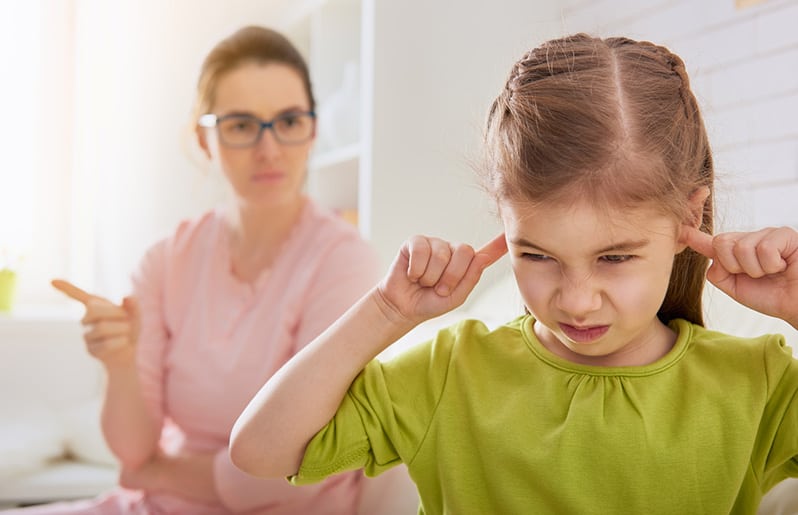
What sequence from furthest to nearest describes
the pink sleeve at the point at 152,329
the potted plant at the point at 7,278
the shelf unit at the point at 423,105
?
1. the potted plant at the point at 7,278
2. the shelf unit at the point at 423,105
3. the pink sleeve at the point at 152,329

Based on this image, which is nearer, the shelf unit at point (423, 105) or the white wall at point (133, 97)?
the shelf unit at point (423, 105)

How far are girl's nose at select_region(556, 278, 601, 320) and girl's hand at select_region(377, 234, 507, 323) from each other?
119 millimetres

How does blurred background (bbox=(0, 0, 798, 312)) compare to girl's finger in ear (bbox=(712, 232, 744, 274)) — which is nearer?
girl's finger in ear (bbox=(712, 232, 744, 274))

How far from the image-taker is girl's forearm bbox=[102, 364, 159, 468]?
4.52 feet

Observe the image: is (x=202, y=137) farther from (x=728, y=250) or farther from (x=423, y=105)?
(x=728, y=250)

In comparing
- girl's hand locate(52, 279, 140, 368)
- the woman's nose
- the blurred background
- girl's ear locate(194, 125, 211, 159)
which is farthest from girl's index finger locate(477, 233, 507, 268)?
girl's ear locate(194, 125, 211, 159)

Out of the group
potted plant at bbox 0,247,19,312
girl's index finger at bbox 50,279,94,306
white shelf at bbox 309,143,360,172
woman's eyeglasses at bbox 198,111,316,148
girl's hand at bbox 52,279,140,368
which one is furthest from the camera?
potted plant at bbox 0,247,19,312

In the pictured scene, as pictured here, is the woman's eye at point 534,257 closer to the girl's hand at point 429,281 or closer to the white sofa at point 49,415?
the girl's hand at point 429,281

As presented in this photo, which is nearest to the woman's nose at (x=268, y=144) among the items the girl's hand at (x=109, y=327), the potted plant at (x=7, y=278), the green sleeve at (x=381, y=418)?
the girl's hand at (x=109, y=327)

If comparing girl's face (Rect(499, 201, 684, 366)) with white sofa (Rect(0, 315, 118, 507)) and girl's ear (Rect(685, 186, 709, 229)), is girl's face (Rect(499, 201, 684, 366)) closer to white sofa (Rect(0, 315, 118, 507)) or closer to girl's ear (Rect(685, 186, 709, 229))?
girl's ear (Rect(685, 186, 709, 229))

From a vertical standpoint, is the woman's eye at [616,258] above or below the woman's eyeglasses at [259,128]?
below

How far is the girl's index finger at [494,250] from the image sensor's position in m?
0.82

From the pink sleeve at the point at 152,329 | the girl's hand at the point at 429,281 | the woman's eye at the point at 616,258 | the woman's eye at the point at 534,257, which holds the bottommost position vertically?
the pink sleeve at the point at 152,329

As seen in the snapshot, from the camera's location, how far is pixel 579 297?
70 cm
